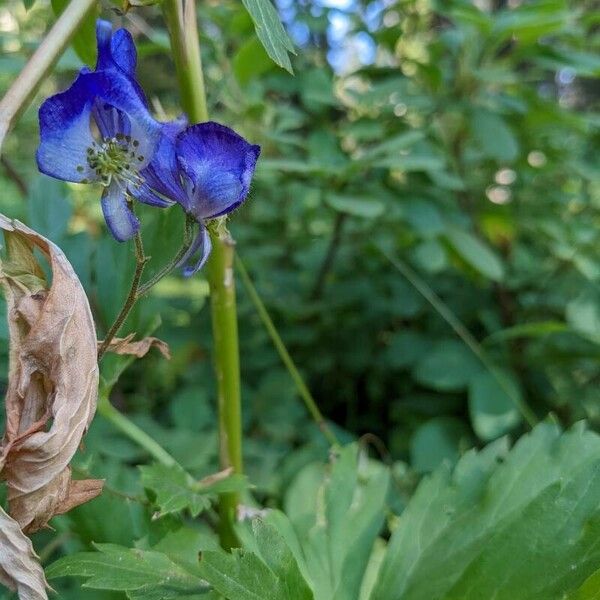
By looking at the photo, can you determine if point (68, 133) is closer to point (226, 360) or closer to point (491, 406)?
point (226, 360)

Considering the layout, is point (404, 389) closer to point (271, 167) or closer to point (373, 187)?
point (373, 187)

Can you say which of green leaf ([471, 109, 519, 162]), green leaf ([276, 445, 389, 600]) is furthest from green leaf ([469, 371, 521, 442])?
green leaf ([276, 445, 389, 600])

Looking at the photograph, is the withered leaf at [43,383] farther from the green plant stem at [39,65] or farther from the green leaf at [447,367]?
the green leaf at [447,367]

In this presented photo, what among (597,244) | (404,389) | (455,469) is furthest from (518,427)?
(455,469)

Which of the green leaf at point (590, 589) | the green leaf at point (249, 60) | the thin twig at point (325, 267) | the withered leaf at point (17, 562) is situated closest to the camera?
the withered leaf at point (17, 562)

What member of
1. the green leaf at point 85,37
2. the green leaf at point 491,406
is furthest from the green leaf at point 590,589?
the green leaf at point 491,406

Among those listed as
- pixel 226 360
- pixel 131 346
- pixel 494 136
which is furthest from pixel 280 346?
pixel 494 136
